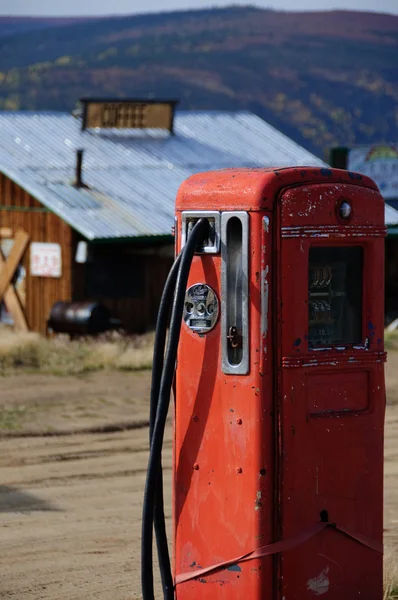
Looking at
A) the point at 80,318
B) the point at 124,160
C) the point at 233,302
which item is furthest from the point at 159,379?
the point at 124,160

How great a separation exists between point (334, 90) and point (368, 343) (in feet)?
241

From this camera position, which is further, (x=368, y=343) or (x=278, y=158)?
(x=278, y=158)

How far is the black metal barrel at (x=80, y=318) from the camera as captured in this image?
1981 cm

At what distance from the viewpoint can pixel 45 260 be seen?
70.5 ft

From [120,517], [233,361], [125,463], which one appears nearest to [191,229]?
[233,361]

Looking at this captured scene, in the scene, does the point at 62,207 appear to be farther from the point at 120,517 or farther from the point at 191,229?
the point at 191,229

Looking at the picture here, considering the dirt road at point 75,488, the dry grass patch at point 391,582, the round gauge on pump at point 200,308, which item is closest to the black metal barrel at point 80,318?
the dirt road at point 75,488

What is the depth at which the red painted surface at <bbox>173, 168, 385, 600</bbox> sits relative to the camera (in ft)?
19.0

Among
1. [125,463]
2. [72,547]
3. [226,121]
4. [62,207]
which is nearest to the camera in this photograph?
[72,547]

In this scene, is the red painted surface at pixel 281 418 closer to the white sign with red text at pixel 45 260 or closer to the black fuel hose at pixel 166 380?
the black fuel hose at pixel 166 380

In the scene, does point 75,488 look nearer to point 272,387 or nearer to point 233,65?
point 272,387

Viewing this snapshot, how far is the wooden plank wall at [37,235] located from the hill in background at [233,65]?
162 feet

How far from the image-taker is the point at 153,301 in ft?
71.9

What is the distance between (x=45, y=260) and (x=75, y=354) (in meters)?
3.87
